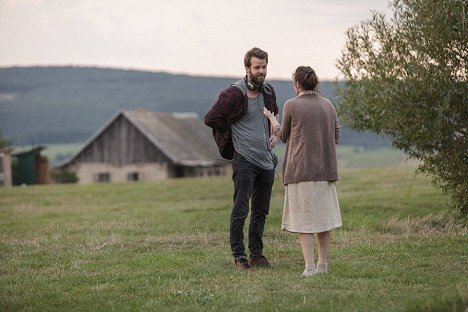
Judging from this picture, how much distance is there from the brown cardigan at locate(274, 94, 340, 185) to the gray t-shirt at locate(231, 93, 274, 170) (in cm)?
84

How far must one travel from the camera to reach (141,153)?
61000 millimetres

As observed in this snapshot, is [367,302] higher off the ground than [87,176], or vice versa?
[367,302]

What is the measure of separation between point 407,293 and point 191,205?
13.9 m

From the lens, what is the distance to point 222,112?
36.6 feet

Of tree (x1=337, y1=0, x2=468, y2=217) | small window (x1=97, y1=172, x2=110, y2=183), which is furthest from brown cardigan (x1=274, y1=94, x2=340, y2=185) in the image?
small window (x1=97, y1=172, x2=110, y2=183)

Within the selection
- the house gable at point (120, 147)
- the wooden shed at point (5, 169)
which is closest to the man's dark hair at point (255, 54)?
the wooden shed at point (5, 169)

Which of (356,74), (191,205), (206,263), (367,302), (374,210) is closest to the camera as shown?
(367,302)

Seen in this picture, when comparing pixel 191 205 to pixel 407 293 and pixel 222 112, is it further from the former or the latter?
pixel 407 293

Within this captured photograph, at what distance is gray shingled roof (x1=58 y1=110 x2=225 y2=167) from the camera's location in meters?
60.0

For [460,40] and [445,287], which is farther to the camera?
[460,40]

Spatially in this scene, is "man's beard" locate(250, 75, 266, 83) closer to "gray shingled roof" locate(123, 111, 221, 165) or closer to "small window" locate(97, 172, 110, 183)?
"gray shingled roof" locate(123, 111, 221, 165)

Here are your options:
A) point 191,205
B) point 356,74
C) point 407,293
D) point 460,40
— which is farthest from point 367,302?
point 191,205

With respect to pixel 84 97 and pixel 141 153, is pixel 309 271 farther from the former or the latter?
pixel 84 97

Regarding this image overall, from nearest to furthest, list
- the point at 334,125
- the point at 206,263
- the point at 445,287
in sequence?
the point at 445,287
the point at 334,125
the point at 206,263
